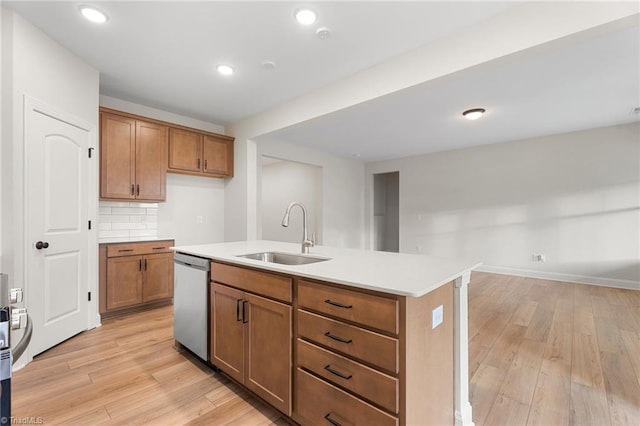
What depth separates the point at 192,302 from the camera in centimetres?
224

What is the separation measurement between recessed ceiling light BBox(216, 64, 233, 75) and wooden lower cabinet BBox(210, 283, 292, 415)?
7.00 ft

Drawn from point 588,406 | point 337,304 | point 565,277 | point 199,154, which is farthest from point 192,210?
point 565,277

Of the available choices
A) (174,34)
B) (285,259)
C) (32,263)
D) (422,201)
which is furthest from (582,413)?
(422,201)

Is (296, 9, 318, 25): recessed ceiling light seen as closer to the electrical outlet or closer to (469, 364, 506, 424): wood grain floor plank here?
(469, 364, 506, 424): wood grain floor plank

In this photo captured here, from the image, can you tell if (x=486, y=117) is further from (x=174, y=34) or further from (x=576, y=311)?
(x=174, y=34)

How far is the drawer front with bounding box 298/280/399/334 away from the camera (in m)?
1.15

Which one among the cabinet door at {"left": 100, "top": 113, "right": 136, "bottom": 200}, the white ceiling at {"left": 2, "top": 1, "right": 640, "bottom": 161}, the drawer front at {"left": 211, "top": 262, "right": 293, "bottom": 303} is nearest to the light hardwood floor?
the drawer front at {"left": 211, "top": 262, "right": 293, "bottom": 303}

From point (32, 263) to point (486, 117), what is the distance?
5381mm

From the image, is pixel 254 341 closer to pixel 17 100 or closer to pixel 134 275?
pixel 134 275

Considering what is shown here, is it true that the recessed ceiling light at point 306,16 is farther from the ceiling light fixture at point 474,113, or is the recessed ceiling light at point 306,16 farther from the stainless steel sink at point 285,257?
the ceiling light fixture at point 474,113

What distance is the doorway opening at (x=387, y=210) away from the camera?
795 centimetres

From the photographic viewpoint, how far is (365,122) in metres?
4.33

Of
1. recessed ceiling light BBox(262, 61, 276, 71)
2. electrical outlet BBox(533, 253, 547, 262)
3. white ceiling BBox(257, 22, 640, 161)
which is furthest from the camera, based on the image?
electrical outlet BBox(533, 253, 547, 262)

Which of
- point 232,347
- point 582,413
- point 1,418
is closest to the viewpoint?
point 1,418
